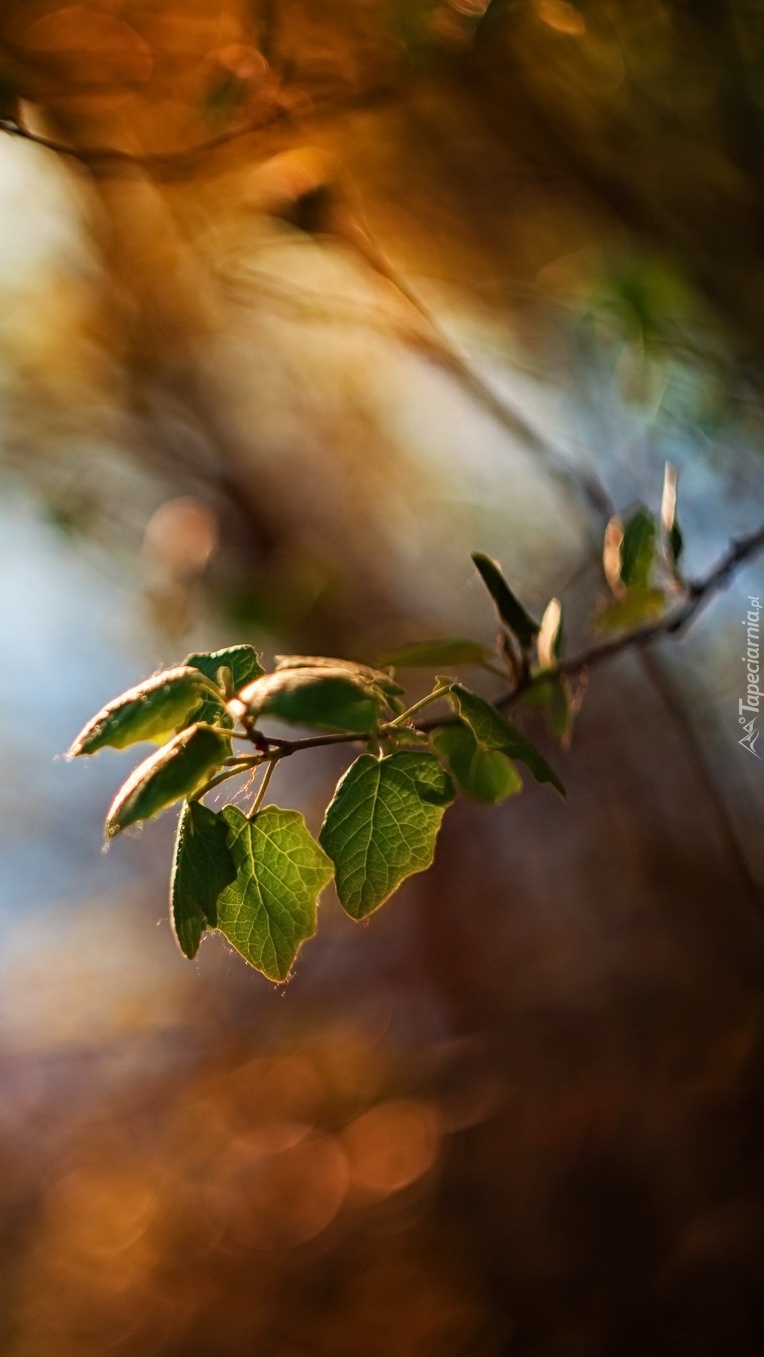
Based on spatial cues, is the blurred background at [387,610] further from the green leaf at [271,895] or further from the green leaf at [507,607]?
the green leaf at [271,895]

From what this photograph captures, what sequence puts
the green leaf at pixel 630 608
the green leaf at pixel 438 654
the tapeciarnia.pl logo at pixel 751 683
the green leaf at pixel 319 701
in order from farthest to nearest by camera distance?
Answer: the tapeciarnia.pl logo at pixel 751 683 < the green leaf at pixel 630 608 < the green leaf at pixel 438 654 < the green leaf at pixel 319 701

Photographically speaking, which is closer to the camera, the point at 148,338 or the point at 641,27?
the point at 641,27

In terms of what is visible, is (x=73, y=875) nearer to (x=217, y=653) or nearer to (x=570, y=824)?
(x=570, y=824)

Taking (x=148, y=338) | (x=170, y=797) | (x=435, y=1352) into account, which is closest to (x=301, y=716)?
(x=170, y=797)

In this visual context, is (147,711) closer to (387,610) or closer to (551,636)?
(551,636)

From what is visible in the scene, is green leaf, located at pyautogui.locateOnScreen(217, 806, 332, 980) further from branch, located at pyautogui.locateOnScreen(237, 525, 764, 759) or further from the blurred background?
the blurred background

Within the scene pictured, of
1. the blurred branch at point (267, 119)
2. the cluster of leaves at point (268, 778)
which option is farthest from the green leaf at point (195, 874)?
the blurred branch at point (267, 119)

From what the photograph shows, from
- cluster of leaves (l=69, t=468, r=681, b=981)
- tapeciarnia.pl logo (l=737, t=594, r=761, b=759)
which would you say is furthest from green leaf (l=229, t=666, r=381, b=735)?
tapeciarnia.pl logo (l=737, t=594, r=761, b=759)
